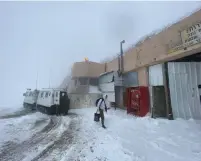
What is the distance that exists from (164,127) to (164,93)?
11.2 ft

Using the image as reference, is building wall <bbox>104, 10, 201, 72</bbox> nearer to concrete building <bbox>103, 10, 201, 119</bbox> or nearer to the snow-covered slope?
concrete building <bbox>103, 10, 201, 119</bbox>

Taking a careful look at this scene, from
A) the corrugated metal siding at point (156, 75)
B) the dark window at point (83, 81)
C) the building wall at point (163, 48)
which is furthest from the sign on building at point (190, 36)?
the dark window at point (83, 81)

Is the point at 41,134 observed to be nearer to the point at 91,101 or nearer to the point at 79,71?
the point at 91,101

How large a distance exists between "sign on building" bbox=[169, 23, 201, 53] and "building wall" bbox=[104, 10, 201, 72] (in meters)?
0.25

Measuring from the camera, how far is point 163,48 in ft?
33.2

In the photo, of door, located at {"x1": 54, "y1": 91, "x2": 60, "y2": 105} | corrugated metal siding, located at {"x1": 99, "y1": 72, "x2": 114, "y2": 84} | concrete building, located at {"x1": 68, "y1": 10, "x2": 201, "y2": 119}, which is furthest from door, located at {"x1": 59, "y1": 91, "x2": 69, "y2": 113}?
concrete building, located at {"x1": 68, "y1": 10, "x2": 201, "y2": 119}

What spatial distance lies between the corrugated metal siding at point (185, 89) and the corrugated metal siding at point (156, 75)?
0.82m

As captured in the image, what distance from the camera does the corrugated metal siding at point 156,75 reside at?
10.3 meters

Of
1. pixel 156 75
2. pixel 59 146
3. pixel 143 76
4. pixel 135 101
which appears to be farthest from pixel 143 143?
pixel 143 76

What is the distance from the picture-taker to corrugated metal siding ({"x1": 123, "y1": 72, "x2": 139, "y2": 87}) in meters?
13.8

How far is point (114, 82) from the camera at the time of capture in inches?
612

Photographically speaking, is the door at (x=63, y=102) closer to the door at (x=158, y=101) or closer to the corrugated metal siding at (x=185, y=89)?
the door at (x=158, y=101)


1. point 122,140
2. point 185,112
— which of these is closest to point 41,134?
point 122,140

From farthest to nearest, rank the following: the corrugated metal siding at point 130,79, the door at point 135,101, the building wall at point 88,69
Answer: the building wall at point 88,69
the corrugated metal siding at point 130,79
the door at point 135,101
